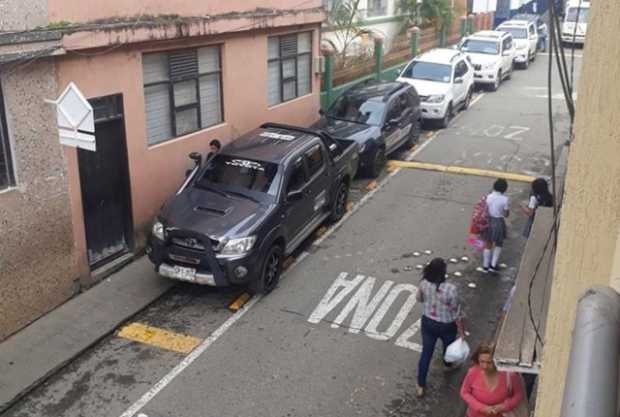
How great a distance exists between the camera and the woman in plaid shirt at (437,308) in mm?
7094

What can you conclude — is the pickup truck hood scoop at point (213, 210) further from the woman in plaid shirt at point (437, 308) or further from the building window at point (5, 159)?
the woman in plaid shirt at point (437, 308)

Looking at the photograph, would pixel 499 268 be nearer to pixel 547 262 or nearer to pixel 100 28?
pixel 547 262

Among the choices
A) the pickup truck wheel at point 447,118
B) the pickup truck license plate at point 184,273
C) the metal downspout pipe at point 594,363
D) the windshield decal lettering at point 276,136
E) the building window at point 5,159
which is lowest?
the pickup truck license plate at point 184,273

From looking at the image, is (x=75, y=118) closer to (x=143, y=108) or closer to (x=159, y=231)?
(x=159, y=231)

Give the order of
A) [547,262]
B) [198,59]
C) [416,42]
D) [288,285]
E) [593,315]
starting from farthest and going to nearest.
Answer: [416,42] < [198,59] < [288,285] < [547,262] < [593,315]

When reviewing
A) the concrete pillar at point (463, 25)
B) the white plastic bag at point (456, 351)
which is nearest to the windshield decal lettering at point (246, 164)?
the white plastic bag at point (456, 351)

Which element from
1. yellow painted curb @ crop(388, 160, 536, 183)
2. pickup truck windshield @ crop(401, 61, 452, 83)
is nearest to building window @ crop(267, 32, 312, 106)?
yellow painted curb @ crop(388, 160, 536, 183)

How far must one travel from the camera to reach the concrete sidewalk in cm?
788

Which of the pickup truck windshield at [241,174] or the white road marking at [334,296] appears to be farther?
the pickup truck windshield at [241,174]

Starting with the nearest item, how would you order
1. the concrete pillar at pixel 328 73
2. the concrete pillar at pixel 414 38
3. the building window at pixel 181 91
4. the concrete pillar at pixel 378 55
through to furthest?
the building window at pixel 181 91 → the concrete pillar at pixel 328 73 → the concrete pillar at pixel 378 55 → the concrete pillar at pixel 414 38

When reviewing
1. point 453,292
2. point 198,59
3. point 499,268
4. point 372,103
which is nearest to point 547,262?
point 453,292

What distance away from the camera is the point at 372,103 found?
1562 cm

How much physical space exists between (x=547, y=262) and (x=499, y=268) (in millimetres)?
3841

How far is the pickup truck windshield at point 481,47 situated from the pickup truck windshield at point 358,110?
11135 mm
